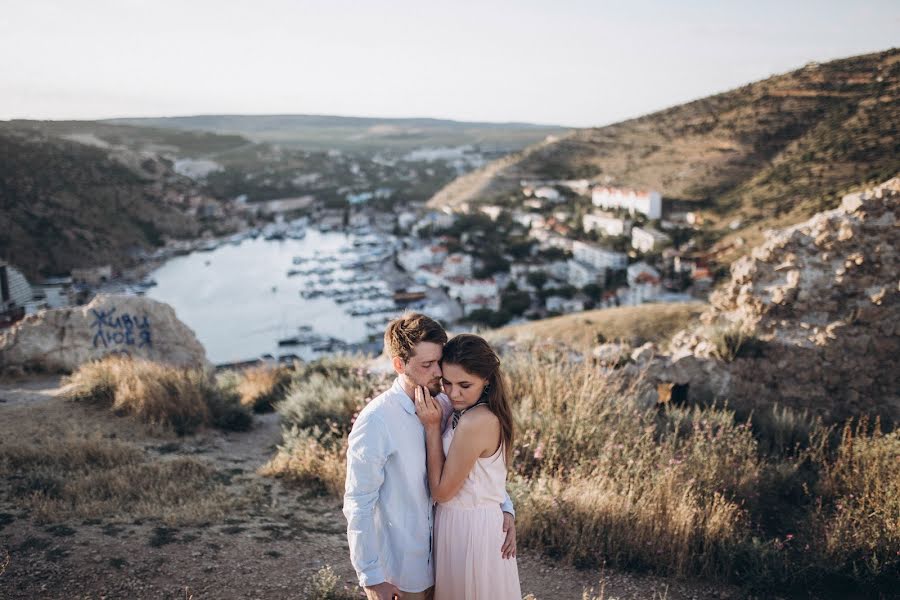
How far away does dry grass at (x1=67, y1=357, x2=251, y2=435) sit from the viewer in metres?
5.56

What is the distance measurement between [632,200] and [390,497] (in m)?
52.8

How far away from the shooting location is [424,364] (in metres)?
2.16

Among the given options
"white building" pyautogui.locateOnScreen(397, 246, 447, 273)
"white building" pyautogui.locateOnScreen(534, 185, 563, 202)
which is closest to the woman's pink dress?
"white building" pyautogui.locateOnScreen(397, 246, 447, 273)

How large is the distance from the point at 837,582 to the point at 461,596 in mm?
2253

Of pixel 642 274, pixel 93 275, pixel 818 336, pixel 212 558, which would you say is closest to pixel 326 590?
pixel 212 558

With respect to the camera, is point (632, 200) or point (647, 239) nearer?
point (647, 239)

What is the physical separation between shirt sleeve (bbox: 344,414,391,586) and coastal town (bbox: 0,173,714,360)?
18782 millimetres

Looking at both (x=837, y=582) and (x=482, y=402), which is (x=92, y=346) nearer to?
(x=482, y=402)

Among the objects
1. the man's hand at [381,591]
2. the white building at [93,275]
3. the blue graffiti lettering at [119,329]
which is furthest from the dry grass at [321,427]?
the white building at [93,275]

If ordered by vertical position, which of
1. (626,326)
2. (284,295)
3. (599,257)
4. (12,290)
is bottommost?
(284,295)

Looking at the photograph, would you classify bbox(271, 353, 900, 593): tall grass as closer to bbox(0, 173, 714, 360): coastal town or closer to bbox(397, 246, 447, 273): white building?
bbox(0, 173, 714, 360): coastal town

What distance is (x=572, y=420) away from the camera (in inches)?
169

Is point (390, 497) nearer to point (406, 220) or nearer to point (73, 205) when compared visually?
point (73, 205)

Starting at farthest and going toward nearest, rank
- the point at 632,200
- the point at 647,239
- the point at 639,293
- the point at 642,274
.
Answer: the point at 632,200 → the point at 647,239 → the point at 642,274 → the point at 639,293
